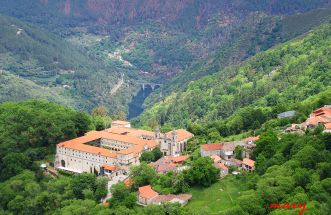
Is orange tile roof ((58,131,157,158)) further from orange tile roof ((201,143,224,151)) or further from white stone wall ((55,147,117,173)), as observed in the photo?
orange tile roof ((201,143,224,151))

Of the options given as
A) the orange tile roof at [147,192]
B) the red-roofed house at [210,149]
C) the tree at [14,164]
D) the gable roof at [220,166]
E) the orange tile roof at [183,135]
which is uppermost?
the red-roofed house at [210,149]

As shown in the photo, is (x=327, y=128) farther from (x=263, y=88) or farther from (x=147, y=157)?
(x=263, y=88)

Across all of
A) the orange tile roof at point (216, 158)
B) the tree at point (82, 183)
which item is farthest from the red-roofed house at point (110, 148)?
the orange tile roof at point (216, 158)

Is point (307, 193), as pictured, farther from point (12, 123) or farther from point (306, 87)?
point (306, 87)

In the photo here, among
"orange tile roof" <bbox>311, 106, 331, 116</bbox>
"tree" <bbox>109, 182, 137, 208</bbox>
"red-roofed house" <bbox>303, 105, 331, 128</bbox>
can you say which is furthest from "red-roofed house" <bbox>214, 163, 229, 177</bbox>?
"orange tile roof" <bbox>311, 106, 331, 116</bbox>

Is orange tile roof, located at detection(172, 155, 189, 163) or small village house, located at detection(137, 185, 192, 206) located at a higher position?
orange tile roof, located at detection(172, 155, 189, 163)

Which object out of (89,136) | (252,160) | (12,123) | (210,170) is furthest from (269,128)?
(12,123)

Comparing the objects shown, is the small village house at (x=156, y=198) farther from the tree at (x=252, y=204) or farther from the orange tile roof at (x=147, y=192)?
the tree at (x=252, y=204)
